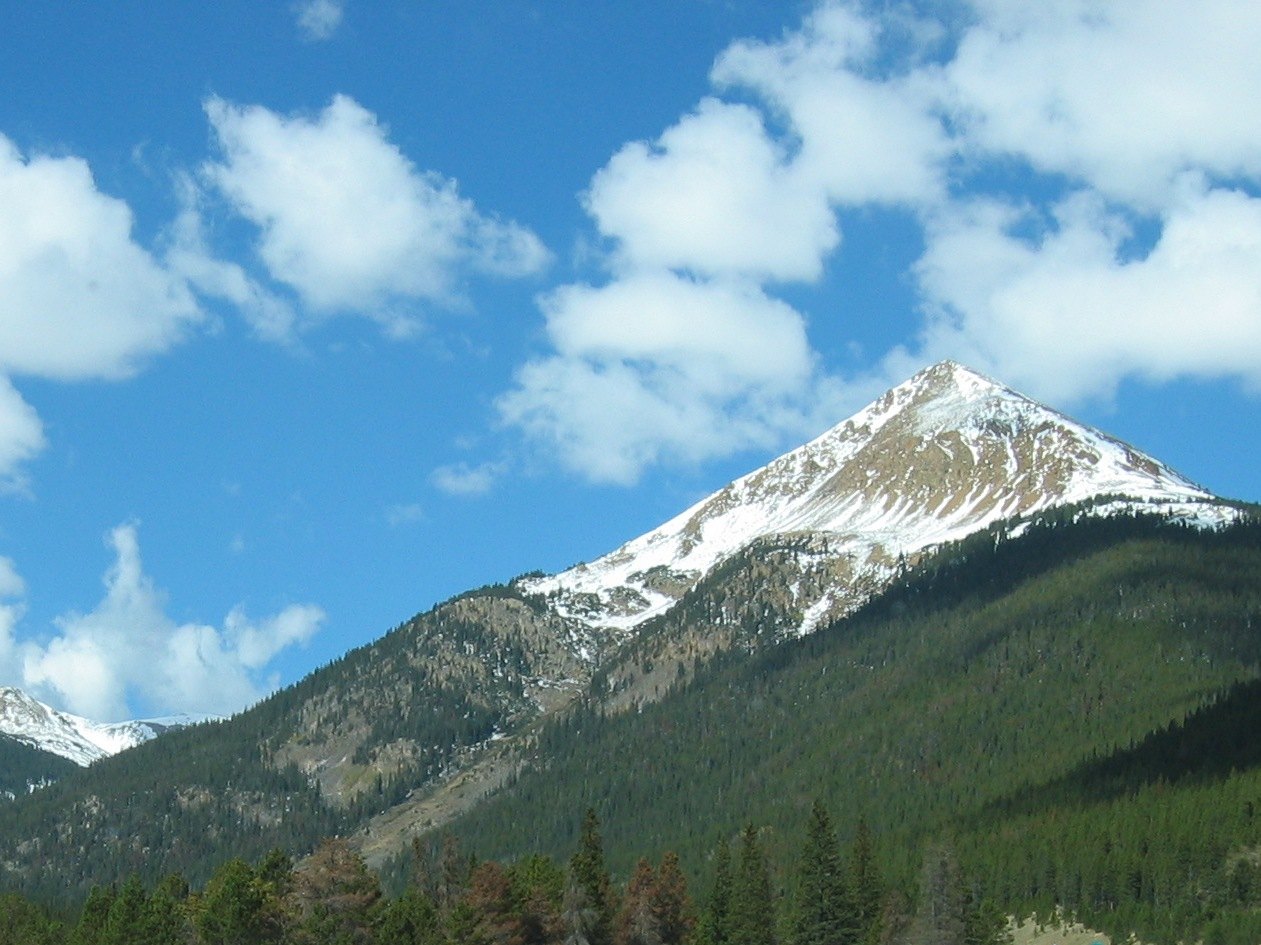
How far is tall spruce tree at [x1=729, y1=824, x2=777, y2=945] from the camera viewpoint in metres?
145

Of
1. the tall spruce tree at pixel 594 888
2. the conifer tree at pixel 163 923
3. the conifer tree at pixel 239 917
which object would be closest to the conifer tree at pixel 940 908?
the tall spruce tree at pixel 594 888

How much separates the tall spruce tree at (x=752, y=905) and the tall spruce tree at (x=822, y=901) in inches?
125

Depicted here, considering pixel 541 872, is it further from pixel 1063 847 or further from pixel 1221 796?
pixel 1221 796

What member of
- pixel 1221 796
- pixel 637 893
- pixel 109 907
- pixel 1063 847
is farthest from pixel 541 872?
pixel 1221 796

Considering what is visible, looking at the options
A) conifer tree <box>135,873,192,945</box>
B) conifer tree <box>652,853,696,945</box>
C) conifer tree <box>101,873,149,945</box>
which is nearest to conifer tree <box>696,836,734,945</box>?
conifer tree <box>652,853,696,945</box>

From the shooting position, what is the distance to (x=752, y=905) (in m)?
146

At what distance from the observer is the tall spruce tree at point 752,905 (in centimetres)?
14475

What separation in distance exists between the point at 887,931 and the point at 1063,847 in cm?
4794

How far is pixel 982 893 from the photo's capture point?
584 ft

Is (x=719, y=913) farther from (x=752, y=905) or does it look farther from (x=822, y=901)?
(x=822, y=901)

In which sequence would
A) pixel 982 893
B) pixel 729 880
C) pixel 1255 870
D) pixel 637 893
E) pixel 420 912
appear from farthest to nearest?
pixel 982 893 < pixel 1255 870 < pixel 729 880 < pixel 637 893 < pixel 420 912

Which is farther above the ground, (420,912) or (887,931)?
(420,912)

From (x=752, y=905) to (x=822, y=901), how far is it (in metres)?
6.54

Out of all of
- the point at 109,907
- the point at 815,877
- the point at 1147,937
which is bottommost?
the point at 1147,937
